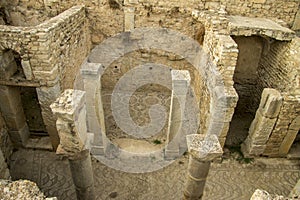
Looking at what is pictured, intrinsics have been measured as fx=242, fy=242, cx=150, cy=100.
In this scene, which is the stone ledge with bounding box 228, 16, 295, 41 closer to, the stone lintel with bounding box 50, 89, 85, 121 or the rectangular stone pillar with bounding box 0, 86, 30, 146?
the stone lintel with bounding box 50, 89, 85, 121

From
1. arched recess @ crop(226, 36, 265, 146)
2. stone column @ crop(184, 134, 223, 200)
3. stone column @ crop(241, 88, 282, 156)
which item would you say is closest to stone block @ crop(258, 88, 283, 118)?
stone column @ crop(241, 88, 282, 156)

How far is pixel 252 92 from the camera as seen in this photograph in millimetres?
9141

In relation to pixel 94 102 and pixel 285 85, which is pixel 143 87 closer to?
pixel 94 102

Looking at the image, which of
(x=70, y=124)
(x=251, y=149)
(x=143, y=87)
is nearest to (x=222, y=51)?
(x=251, y=149)

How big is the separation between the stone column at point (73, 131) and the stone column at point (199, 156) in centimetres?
182

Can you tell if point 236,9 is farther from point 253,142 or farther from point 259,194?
point 259,194

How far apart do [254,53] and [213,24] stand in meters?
2.60

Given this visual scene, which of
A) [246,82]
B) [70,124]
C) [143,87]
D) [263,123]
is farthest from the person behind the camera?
[143,87]

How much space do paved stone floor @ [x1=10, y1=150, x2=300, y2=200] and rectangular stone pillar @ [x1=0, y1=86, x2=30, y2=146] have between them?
45cm

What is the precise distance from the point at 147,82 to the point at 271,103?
4729mm

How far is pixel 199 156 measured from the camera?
3.91m

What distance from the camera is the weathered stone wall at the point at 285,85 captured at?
6145 mm

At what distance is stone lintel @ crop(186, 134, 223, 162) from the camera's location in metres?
3.83

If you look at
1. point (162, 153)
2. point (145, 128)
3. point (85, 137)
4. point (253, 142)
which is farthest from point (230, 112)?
point (85, 137)
